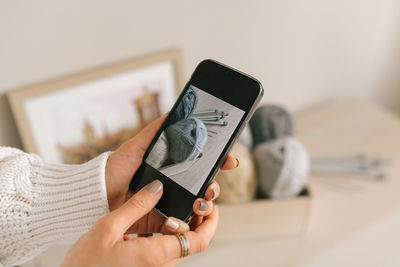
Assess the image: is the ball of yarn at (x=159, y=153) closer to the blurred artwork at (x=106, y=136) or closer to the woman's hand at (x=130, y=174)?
the woman's hand at (x=130, y=174)

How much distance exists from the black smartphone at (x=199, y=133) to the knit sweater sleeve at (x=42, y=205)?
6 centimetres

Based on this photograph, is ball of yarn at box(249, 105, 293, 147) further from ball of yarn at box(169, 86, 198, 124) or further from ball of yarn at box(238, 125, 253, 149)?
ball of yarn at box(169, 86, 198, 124)

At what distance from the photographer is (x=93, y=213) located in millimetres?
444

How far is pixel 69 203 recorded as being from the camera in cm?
45

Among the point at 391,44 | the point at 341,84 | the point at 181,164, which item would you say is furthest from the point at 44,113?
the point at 391,44

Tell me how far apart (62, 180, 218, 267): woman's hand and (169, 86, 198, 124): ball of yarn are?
117mm

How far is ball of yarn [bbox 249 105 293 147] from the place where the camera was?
0.78m

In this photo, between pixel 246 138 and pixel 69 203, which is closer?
pixel 69 203

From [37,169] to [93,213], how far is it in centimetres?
10

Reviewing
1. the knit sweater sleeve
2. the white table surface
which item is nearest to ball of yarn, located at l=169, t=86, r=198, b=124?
the knit sweater sleeve

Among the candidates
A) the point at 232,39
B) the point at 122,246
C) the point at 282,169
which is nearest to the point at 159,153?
the point at 122,246

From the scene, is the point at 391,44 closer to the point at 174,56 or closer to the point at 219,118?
the point at 174,56

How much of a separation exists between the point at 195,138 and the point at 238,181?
0.77ft

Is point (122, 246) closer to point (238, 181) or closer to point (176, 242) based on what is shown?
point (176, 242)
